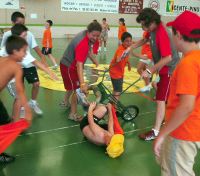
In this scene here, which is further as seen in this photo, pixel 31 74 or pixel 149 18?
pixel 31 74

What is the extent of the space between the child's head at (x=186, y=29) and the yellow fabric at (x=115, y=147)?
200cm

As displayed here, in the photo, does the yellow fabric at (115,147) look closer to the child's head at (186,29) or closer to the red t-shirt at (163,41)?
the red t-shirt at (163,41)

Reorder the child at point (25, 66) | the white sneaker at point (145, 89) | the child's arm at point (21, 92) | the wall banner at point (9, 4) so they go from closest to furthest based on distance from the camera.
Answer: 1. the child's arm at point (21, 92)
2. the child at point (25, 66)
3. the white sneaker at point (145, 89)
4. the wall banner at point (9, 4)

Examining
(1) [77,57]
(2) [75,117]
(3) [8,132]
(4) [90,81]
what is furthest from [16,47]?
(4) [90,81]

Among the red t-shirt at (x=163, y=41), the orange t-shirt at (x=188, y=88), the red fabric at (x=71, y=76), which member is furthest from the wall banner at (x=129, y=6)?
the orange t-shirt at (x=188, y=88)

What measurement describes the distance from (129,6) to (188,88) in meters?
19.0

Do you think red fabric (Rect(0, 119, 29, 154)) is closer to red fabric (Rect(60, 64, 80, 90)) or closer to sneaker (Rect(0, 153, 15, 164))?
sneaker (Rect(0, 153, 15, 164))

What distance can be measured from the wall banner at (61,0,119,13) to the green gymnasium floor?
13463mm

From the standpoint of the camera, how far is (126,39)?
5.45 metres

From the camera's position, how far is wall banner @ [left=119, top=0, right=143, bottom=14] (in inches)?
782

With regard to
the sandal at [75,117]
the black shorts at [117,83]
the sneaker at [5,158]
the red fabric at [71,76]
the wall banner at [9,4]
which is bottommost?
the sneaker at [5,158]

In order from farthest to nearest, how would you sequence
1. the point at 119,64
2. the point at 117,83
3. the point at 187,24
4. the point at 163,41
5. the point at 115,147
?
the point at 117,83
the point at 119,64
the point at 163,41
the point at 115,147
the point at 187,24

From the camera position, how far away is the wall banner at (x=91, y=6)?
17.8m

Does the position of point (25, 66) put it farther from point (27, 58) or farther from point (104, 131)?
point (104, 131)
